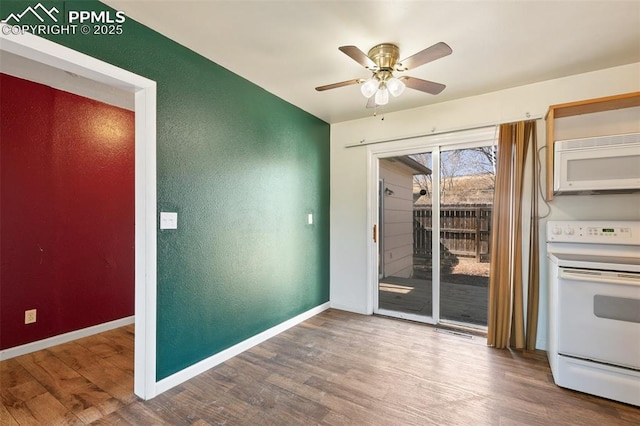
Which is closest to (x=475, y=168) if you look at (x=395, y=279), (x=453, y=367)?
(x=395, y=279)

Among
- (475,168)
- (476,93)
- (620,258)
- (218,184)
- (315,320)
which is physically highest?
(476,93)

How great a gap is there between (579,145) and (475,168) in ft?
3.07

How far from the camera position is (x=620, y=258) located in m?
2.23

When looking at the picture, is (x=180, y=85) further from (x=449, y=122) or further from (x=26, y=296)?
(x=449, y=122)

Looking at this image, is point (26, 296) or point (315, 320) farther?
point (315, 320)

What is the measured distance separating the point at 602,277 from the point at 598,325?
1.11 feet

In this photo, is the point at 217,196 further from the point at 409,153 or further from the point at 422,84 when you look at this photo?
the point at 409,153

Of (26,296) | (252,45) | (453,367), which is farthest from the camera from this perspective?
(26,296)

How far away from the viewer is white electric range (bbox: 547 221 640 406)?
189cm

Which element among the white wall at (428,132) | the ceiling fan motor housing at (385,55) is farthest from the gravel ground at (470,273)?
the ceiling fan motor housing at (385,55)

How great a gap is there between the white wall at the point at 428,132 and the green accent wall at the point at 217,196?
60cm

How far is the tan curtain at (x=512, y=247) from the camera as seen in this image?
108 inches

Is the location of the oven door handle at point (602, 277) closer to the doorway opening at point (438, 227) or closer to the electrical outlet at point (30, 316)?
the doorway opening at point (438, 227)

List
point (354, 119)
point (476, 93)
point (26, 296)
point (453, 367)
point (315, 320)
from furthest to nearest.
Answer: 1. point (354, 119)
2. point (315, 320)
3. point (476, 93)
4. point (26, 296)
5. point (453, 367)
